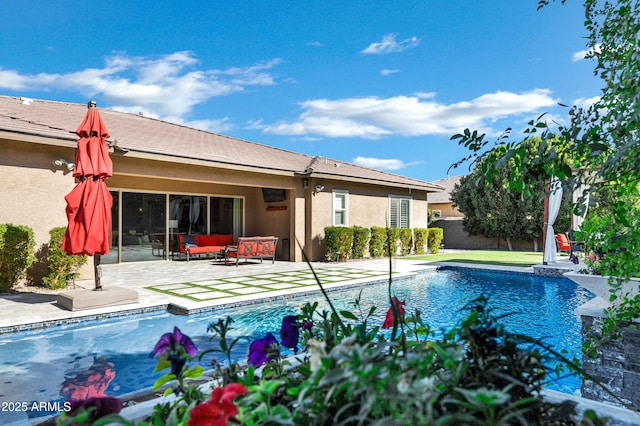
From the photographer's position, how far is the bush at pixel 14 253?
8.26m

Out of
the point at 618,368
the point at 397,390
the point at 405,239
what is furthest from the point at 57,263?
the point at 405,239

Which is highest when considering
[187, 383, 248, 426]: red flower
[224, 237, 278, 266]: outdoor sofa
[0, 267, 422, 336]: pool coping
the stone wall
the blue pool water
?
[187, 383, 248, 426]: red flower

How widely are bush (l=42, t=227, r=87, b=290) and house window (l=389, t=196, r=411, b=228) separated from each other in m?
13.6

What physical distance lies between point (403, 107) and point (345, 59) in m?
48.3

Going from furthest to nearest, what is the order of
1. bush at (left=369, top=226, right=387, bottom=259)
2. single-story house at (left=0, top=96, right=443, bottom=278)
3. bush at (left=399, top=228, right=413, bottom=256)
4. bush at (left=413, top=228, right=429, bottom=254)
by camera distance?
bush at (left=413, top=228, right=429, bottom=254), bush at (left=399, top=228, right=413, bottom=256), bush at (left=369, top=226, right=387, bottom=259), single-story house at (left=0, top=96, right=443, bottom=278)

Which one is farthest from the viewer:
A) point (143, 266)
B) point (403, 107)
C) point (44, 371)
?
point (403, 107)

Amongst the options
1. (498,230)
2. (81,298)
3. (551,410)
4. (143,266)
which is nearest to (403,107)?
(498,230)

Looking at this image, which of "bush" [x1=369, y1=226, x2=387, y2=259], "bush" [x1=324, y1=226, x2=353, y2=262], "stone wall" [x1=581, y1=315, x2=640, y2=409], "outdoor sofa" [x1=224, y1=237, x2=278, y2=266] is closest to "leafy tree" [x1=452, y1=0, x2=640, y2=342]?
"stone wall" [x1=581, y1=315, x2=640, y2=409]

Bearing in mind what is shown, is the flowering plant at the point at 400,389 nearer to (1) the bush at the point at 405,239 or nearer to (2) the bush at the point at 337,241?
(2) the bush at the point at 337,241

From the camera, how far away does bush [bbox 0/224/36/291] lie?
826cm

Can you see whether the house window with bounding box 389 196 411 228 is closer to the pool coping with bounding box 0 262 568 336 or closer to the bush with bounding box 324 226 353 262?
the bush with bounding box 324 226 353 262

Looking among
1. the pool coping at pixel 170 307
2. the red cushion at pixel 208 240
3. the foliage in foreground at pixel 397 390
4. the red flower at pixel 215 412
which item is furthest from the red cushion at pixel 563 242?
the red flower at pixel 215 412

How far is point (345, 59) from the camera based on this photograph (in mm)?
19469

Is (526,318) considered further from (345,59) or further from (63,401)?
(345,59)
